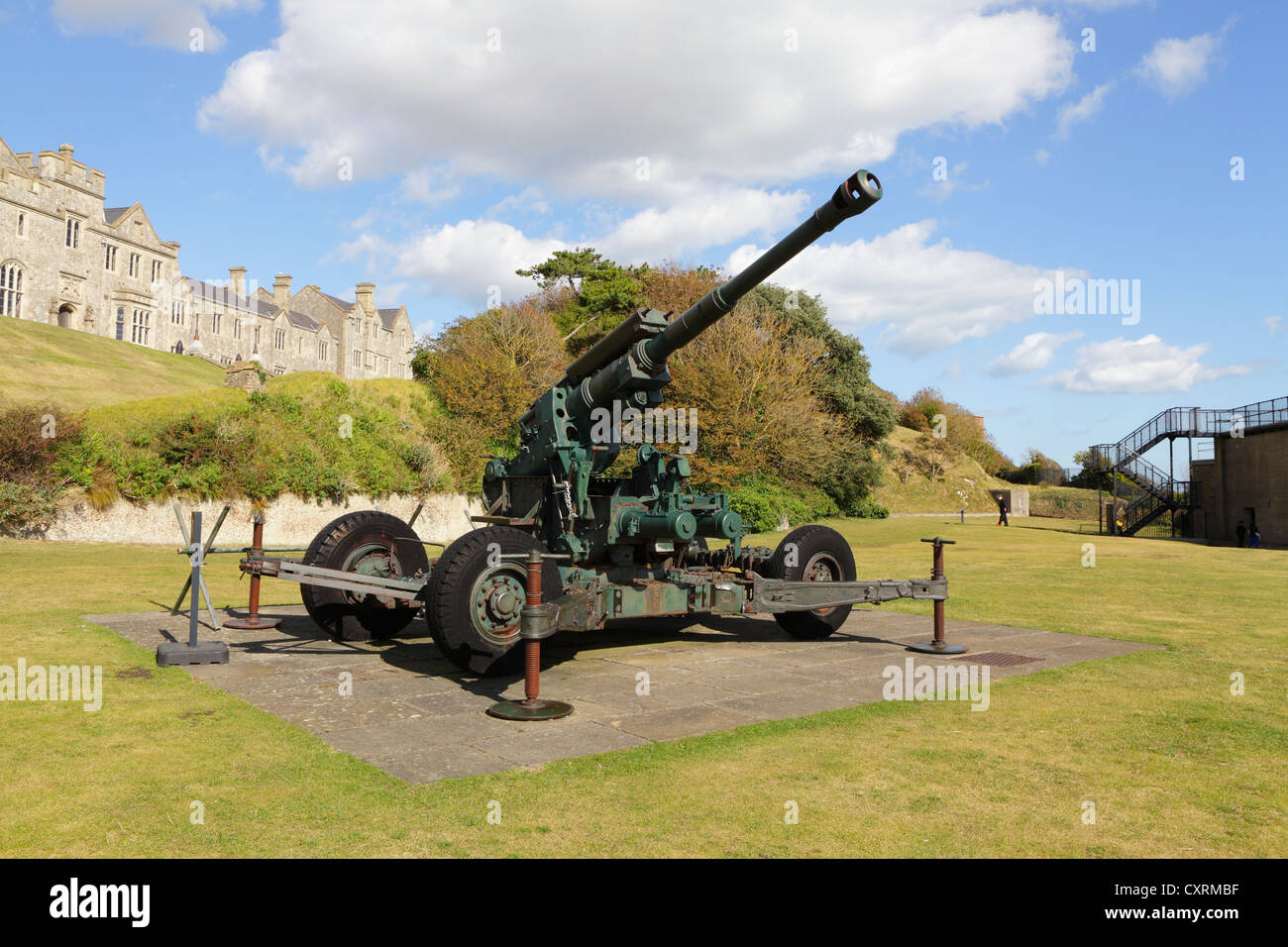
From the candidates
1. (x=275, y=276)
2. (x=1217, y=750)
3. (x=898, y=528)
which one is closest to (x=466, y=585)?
(x=1217, y=750)

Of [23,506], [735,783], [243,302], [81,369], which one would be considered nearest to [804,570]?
[735,783]

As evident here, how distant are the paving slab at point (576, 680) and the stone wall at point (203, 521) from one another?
1339 cm

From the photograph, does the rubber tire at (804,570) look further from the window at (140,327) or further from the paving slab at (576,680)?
the window at (140,327)

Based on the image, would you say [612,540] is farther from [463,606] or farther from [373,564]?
[373,564]

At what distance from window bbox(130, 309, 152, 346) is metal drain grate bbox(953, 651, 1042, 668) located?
59.2 m

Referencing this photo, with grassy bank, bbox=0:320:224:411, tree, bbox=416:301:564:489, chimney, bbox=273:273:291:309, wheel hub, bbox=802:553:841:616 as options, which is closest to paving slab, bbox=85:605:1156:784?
wheel hub, bbox=802:553:841:616

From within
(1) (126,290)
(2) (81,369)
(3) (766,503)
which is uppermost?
(1) (126,290)

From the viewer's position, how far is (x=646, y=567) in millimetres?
9828

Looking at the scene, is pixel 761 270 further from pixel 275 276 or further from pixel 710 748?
pixel 275 276

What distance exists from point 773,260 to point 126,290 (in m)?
59.0

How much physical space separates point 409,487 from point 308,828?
26.6m

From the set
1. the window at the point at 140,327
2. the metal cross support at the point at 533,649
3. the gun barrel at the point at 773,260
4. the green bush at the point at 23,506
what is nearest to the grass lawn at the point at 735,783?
the metal cross support at the point at 533,649

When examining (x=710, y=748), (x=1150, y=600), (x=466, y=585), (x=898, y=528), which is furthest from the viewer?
(x=898, y=528)

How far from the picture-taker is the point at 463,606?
7.53 m
